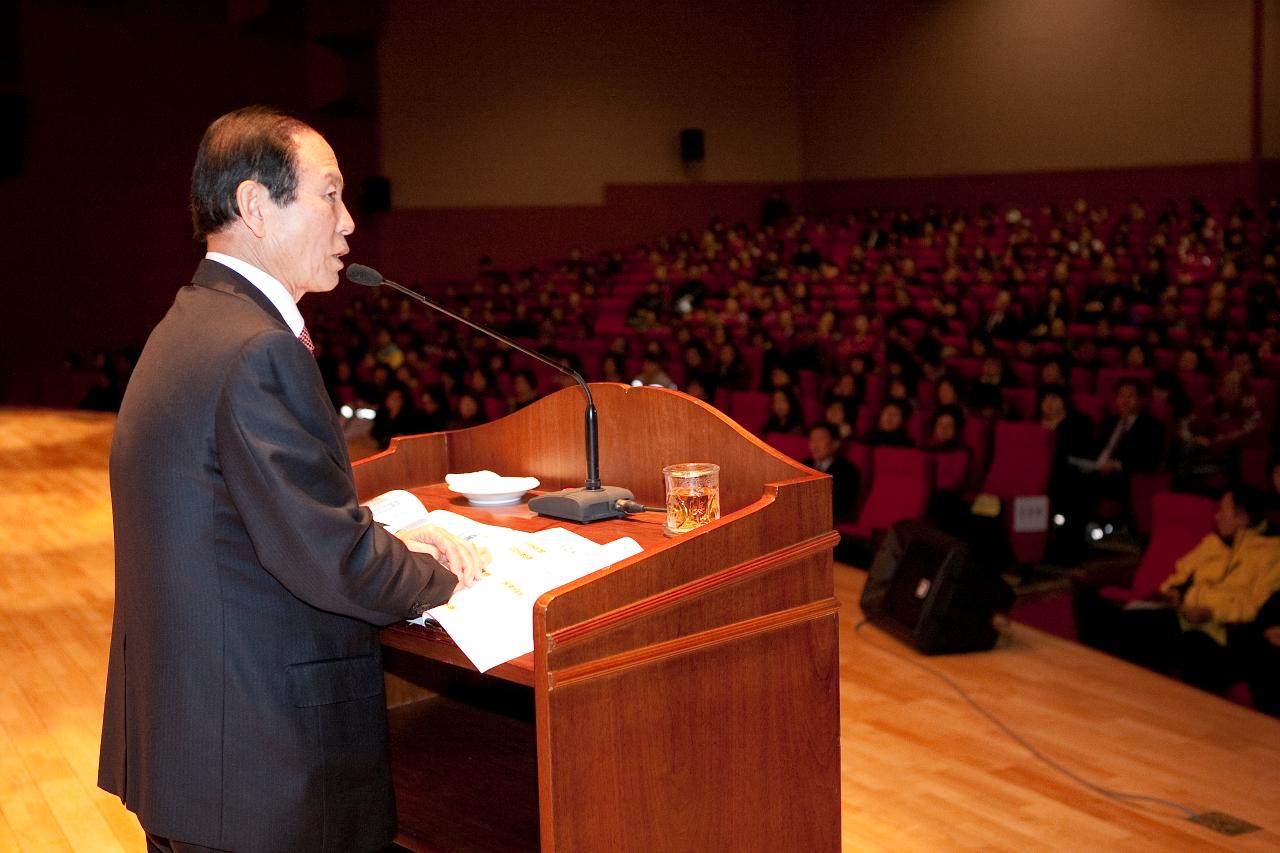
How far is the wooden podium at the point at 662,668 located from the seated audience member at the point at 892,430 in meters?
3.51

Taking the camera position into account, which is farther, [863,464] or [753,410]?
[753,410]

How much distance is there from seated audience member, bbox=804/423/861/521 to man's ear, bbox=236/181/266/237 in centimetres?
374

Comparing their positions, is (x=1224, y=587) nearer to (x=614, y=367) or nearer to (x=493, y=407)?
(x=493, y=407)

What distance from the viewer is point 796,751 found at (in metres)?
1.31

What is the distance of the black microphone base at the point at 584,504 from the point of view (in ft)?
4.60

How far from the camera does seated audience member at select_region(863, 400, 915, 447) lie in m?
4.96

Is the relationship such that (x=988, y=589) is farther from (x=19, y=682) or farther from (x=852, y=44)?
(x=852, y=44)

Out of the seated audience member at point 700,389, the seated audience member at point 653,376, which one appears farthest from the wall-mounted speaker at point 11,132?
the seated audience member at point 700,389

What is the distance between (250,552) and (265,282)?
9.5 inches

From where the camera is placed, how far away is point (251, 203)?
3.71 feet

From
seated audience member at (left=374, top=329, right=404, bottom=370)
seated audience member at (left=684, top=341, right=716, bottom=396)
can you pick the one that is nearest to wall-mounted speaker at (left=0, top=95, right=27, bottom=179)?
seated audience member at (left=374, top=329, right=404, bottom=370)

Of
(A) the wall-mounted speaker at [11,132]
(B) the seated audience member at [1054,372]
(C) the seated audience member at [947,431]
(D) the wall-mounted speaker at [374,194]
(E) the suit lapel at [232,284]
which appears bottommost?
(C) the seated audience member at [947,431]

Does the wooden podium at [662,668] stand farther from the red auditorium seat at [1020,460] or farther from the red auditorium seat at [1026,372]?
the red auditorium seat at [1026,372]

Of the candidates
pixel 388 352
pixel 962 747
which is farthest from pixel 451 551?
pixel 388 352
